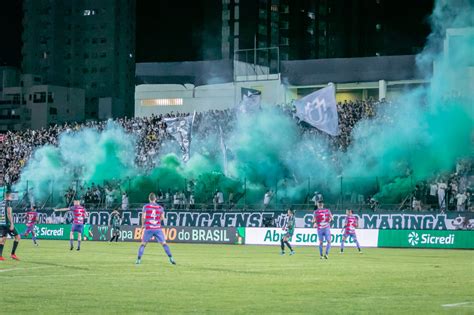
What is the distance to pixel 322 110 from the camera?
54.8 meters

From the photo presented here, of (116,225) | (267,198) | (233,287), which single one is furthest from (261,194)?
(233,287)

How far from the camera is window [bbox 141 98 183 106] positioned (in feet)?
343

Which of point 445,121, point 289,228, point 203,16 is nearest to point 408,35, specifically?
point 203,16

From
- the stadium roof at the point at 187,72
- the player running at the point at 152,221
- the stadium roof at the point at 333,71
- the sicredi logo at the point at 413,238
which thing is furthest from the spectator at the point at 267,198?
the stadium roof at the point at 187,72

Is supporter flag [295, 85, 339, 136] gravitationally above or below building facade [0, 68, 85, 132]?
below

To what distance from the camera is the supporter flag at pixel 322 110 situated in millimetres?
54062

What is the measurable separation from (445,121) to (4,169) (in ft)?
126

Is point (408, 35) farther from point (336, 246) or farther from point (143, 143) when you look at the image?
point (336, 246)

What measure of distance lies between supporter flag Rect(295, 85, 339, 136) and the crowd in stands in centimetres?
330

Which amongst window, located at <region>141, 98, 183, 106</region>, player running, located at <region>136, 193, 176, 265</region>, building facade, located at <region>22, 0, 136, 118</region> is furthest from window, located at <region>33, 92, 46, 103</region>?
player running, located at <region>136, 193, 176, 265</region>

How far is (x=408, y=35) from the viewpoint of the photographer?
434ft

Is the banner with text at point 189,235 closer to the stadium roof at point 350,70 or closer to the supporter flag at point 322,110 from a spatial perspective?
the supporter flag at point 322,110

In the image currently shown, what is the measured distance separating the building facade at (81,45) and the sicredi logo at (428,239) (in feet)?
470

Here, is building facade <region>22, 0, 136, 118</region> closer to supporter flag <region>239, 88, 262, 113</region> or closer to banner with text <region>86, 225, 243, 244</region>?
supporter flag <region>239, 88, 262, 113</region>
